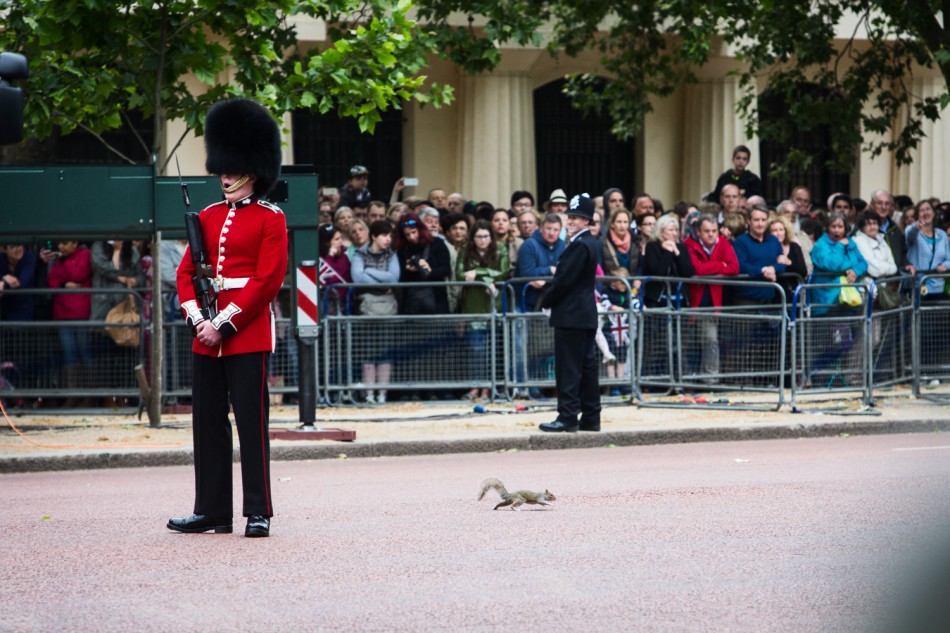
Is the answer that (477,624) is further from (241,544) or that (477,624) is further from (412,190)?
(412,190)

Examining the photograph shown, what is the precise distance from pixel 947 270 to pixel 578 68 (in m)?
11.3

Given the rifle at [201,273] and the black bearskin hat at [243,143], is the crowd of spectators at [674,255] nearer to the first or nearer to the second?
the black bearskin hat at [243,143]

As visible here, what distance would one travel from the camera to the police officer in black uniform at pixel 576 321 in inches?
585

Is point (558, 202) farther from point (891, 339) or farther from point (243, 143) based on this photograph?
point (243, 143)

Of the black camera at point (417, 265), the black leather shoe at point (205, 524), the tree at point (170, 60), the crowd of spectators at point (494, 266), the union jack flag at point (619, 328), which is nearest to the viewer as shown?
the black leather shoe at point (205, 524)

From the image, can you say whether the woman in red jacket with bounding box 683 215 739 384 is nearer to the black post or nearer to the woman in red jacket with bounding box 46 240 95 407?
the black post

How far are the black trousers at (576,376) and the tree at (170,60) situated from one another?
11.0 feet

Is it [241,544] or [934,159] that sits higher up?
[934,159]

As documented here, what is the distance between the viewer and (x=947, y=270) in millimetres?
19375

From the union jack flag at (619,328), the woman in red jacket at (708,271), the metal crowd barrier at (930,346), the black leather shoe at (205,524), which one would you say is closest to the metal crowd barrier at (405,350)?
the union jack flag at (619,328)

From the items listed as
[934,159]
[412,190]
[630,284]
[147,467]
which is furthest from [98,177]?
[934,159]

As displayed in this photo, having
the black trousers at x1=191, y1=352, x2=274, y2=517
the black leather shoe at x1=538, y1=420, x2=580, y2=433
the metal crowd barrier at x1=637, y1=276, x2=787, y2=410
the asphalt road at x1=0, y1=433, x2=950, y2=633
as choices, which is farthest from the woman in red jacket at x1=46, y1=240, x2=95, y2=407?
the black trousers at x1=191, y1=352, x2=274, y2=517

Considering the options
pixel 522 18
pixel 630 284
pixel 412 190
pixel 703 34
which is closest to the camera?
pixel 630 284

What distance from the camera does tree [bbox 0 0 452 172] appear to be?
1523cm
